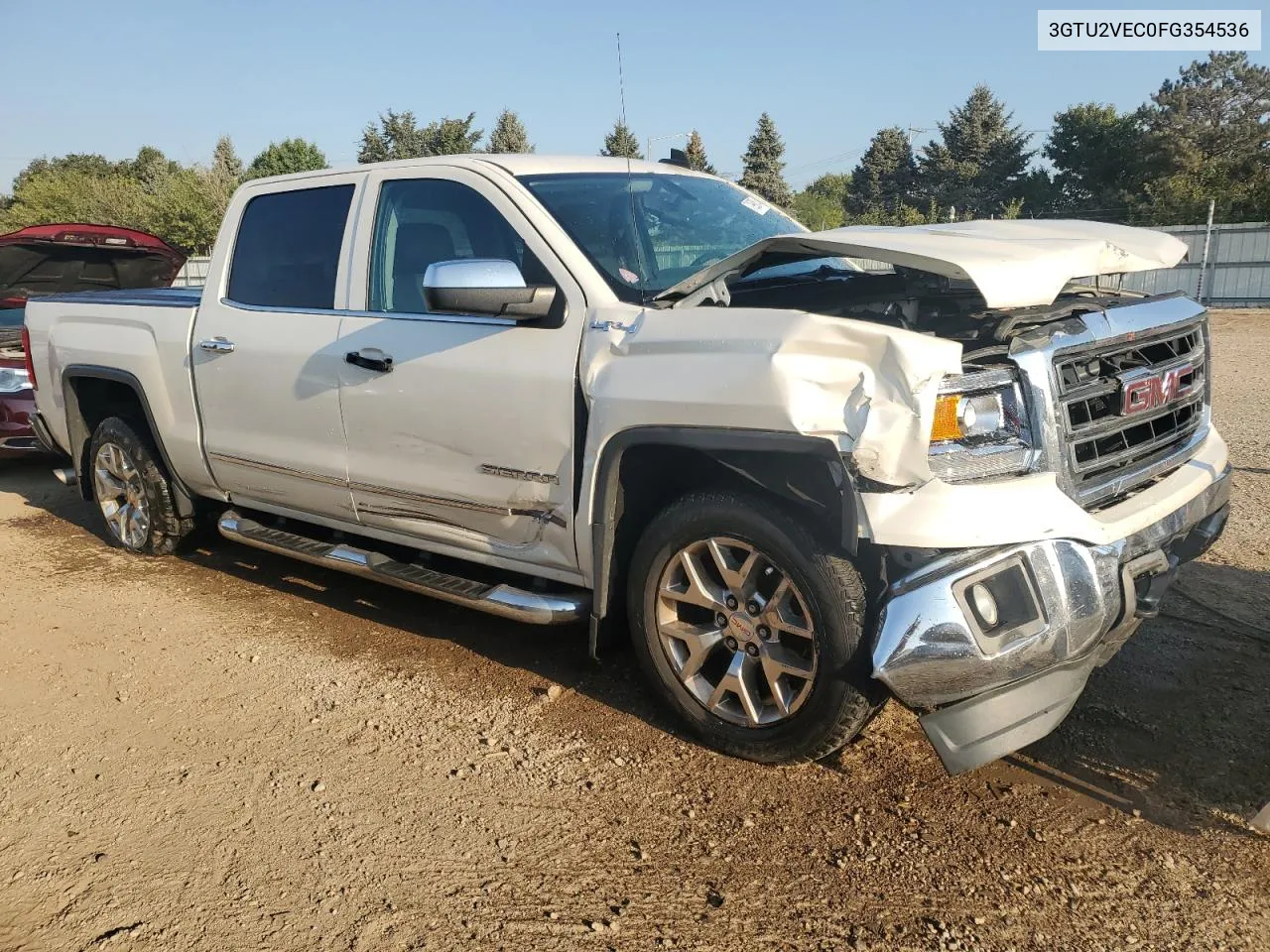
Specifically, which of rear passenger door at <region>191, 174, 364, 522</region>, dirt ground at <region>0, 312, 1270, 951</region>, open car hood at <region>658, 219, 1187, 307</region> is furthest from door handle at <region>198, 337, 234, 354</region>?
open car hood at <region>658, 219, 1187, 307</region>

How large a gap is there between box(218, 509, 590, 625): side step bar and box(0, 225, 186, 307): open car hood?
4.49 m

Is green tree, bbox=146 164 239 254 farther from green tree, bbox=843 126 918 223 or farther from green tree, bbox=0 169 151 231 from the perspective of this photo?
green tree, bbox=843 126 918 223

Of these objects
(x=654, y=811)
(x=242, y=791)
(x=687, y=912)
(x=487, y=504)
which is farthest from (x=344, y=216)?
(x=687, y=912)

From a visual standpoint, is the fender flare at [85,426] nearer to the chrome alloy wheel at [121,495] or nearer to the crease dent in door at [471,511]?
the chrome alloy wheel at [121,495]

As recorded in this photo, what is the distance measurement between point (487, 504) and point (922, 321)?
1731mm

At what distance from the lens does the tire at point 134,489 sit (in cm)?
578

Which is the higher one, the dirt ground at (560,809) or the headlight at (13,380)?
the headlight at (13,380)

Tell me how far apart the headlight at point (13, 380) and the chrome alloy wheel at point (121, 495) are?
2278mm

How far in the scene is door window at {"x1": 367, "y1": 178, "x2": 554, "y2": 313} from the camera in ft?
13.1

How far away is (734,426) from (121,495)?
4.67 metres

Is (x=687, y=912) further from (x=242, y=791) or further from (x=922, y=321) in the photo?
(x=922, y=321)

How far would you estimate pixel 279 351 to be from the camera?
4586 mm

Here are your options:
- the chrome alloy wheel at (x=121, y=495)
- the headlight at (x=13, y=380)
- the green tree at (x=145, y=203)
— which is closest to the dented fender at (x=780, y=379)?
the chrome alloy wheel at (x=121, y=495)

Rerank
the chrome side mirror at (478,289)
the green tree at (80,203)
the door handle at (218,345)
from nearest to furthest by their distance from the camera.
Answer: the chrome side mirror at (478,289) < the door handle at (218,345) < the green tree at (80,203)
